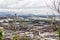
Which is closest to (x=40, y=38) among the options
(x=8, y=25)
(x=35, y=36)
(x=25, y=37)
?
(x=35, y=36)

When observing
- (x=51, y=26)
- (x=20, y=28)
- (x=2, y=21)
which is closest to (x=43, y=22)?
(x=51, y=26)

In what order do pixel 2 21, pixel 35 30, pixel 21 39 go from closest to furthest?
pixel 21 39
pixel 35 30
pixel 2 21

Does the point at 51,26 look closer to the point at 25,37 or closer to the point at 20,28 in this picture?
the point at 20,28

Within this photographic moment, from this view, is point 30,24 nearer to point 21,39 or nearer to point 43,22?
point 43,22

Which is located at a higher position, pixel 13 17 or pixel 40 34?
pixel 13 17

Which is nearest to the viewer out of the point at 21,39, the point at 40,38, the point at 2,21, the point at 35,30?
the point at 21,39

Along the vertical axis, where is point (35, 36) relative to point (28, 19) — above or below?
below

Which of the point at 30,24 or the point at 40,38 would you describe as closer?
the point at 40,38

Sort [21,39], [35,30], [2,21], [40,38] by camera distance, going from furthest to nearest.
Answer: [2,21]
[35,30]
[40,38]
[21,39]

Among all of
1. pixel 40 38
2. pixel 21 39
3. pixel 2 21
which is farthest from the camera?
pixel 2 21
